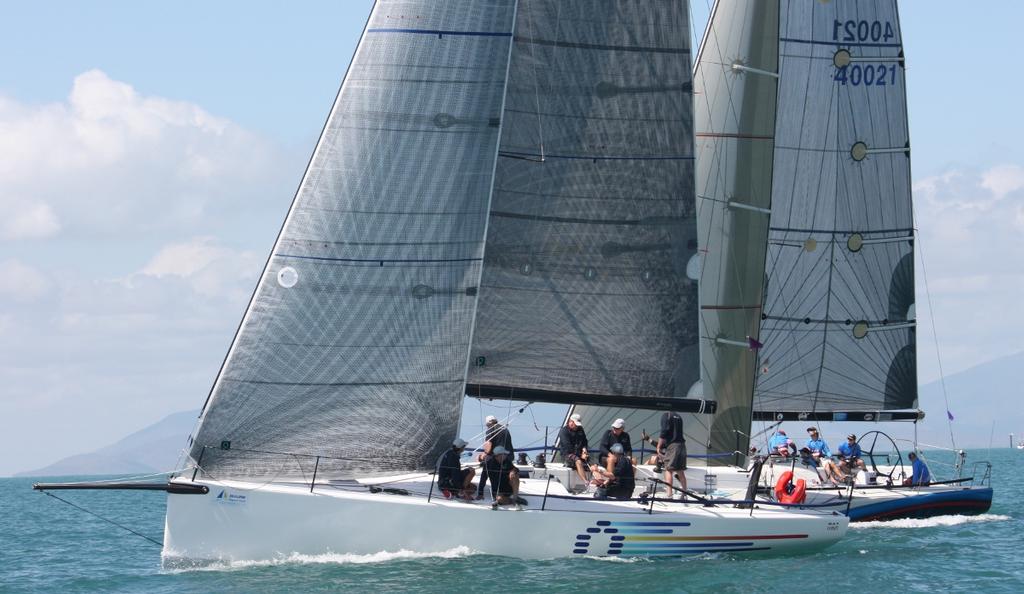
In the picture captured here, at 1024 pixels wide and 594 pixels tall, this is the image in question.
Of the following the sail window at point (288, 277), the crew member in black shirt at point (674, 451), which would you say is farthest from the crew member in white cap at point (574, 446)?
the sail window at point (288, 277)

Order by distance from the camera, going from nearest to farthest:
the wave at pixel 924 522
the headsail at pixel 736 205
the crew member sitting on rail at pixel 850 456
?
the wave at pixel 924 522 < the headsail at pixel 736 205 < the crew member sitting on rail at pixel 850 456

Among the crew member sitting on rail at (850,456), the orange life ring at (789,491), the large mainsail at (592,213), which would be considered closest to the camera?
the large mainsail at (592,213)

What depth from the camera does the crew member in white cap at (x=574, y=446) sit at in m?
21.4

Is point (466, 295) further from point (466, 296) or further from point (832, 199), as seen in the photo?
point (832, 199)

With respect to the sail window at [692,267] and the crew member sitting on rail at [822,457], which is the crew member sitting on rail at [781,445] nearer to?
the crew member sitting on rail at [822,457]

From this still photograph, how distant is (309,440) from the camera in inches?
776

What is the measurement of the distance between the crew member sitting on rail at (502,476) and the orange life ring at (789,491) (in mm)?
5412

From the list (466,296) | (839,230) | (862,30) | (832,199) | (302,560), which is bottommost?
(302,560)

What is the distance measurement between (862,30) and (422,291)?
14292 millimetres

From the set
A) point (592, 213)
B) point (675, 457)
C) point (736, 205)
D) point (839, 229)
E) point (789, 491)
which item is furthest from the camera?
point (839, 229)

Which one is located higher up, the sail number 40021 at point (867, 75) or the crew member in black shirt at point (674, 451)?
the sail number 40021 at point (867, 75)

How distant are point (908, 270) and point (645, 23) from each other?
38.5 feet

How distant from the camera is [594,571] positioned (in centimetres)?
1909

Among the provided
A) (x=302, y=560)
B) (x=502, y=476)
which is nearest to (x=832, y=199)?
(x=502, y=476)
